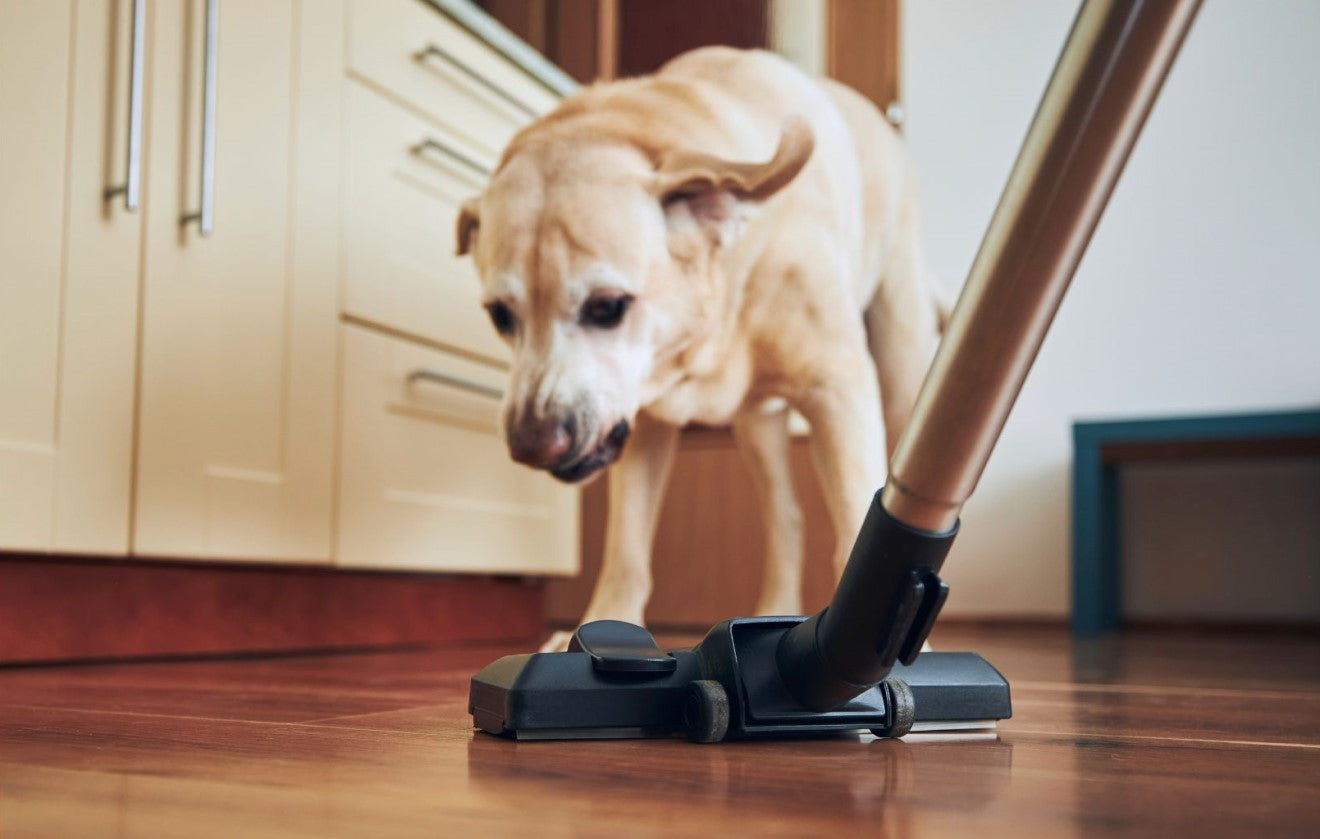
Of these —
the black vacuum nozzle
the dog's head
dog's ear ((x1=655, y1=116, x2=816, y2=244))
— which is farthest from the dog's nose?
the black vacuum nozzle

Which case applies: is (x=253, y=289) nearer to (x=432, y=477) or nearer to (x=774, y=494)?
(x=432, y=477)

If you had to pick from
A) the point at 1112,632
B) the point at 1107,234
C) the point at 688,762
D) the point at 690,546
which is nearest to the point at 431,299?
the point at 690,546

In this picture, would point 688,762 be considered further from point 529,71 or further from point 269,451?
point 529,71

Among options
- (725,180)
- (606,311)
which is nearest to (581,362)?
(606,311)

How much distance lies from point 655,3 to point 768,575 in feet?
6.39

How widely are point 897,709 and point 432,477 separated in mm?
1430

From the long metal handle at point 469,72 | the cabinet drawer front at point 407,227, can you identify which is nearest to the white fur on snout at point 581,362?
the cabinet drawer front at point 407,227

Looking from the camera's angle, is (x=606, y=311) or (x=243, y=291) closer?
(x=606, y=311)

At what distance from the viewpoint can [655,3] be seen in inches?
130

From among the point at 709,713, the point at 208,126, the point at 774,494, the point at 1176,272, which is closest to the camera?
the point at 709,713

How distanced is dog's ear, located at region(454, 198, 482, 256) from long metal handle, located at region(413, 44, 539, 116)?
53cm

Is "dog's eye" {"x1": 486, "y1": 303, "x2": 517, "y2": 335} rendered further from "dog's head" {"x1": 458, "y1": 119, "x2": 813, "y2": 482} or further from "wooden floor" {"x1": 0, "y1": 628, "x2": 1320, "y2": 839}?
"wooden floor" {"x1": 0, "y1": 628, "x2": 1320, "y2": 839}

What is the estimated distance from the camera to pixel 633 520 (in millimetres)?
1620

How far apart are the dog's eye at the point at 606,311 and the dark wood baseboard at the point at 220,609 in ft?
2.14
